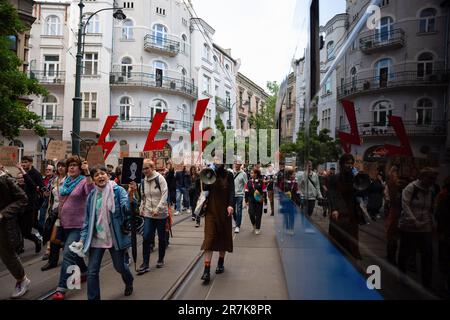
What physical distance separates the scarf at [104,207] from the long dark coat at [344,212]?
10.1 feet

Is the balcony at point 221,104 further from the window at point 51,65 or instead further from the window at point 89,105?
the window at point 51,65

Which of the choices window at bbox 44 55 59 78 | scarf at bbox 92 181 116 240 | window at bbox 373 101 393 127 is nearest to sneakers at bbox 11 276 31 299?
scarf at bbox 92 181 116 240

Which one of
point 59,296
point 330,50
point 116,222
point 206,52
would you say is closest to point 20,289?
point 59,296

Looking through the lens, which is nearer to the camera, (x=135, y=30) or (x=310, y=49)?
(x=310, y=49)

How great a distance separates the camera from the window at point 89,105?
112ft

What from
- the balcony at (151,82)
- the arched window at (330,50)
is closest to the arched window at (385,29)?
the arched window at (330,50)

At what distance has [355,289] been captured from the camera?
1596 millimetres

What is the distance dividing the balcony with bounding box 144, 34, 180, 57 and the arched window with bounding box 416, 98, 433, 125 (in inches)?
1426

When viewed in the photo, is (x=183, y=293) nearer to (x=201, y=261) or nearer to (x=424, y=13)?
(x=201, y=261)

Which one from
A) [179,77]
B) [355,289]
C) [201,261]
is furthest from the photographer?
[179,77]

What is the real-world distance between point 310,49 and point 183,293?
350 cm

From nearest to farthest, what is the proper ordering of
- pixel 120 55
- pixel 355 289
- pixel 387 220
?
pixel 387 220 < pixel 355 289 < pixel 120 55

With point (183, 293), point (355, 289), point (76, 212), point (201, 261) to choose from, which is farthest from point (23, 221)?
point (355, 289)

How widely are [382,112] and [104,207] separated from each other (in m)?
3.83
